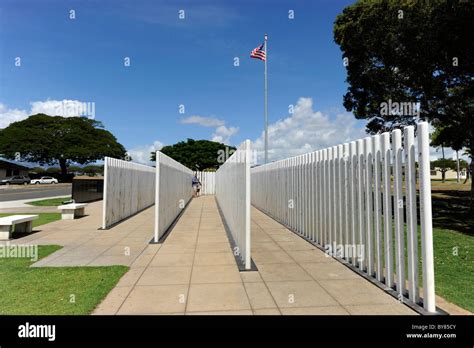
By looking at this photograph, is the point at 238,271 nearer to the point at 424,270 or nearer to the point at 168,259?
the point at 168,259

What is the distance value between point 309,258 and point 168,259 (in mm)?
2688

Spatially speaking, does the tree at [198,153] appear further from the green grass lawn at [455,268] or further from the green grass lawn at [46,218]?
the green grass lawn at [455,268]

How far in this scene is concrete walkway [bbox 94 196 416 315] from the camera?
402 cm

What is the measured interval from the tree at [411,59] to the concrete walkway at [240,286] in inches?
340

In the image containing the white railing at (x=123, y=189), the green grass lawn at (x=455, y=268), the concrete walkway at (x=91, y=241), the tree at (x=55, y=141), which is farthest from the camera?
the tree at (x=55, y=141)

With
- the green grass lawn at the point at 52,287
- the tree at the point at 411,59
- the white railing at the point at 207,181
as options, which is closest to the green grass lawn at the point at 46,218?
the green grass lawn at the point at 52,287

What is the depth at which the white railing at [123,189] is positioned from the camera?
1054 cm

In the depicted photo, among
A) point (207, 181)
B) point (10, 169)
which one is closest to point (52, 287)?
point (207, 181)

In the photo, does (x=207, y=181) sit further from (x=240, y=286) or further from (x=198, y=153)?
(x=198, y=153)

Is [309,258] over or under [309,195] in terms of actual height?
under

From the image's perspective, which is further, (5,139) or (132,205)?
(5,139)

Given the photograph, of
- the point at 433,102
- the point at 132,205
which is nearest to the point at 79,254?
the point at 132,205

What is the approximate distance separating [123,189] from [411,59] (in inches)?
462
